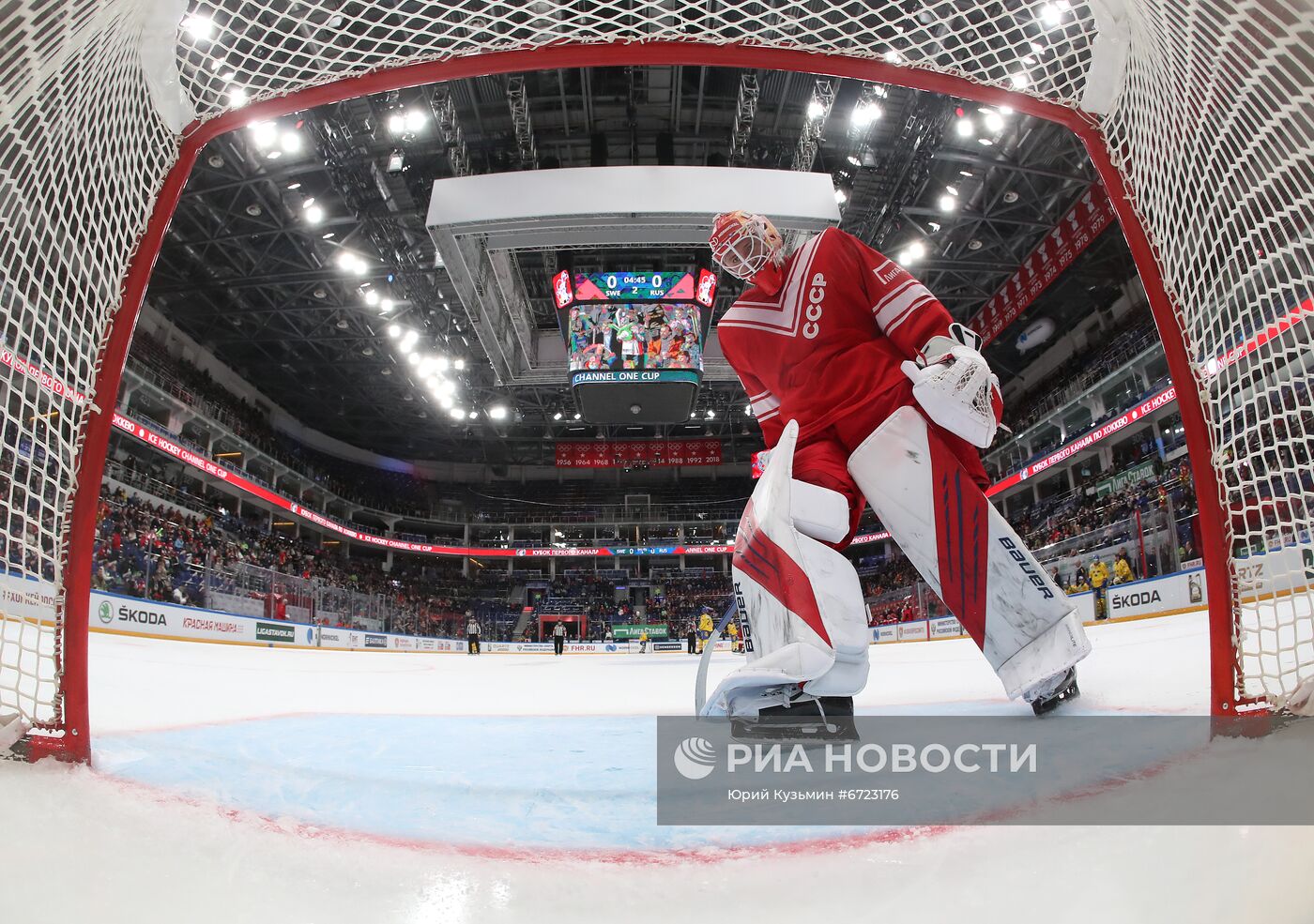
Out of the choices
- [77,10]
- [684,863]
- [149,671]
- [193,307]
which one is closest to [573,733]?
[684,863]

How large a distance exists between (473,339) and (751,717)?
19296mm

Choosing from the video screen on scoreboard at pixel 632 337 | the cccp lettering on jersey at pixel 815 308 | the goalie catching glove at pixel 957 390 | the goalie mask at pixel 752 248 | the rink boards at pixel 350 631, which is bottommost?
the rink boards at pixel 350 631

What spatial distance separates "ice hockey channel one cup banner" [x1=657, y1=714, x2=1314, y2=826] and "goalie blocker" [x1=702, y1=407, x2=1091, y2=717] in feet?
0.37

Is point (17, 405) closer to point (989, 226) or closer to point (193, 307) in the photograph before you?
point (989, 226)

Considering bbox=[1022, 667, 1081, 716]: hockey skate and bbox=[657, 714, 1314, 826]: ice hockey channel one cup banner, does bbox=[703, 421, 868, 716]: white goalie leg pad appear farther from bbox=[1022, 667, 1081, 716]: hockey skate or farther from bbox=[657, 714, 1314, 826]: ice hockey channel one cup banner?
bbox=[1022, 667, 1081, 716]: hockey skate

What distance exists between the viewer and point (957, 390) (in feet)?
4.81

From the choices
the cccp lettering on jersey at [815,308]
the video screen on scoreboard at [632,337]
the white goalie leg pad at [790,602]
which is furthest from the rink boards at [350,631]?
the video screen on scoreboard at [632,337]

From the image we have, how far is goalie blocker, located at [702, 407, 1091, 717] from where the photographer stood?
1.31 meters

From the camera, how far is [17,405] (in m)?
1.30

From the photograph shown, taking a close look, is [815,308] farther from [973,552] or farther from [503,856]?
[503,856]

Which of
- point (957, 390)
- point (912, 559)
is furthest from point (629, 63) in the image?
point (912, 559)

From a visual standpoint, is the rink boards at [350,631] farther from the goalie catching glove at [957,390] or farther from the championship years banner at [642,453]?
the championship years banner at [642,453]

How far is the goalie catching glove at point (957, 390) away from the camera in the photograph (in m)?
1.46

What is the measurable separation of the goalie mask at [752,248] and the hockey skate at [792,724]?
99cm
